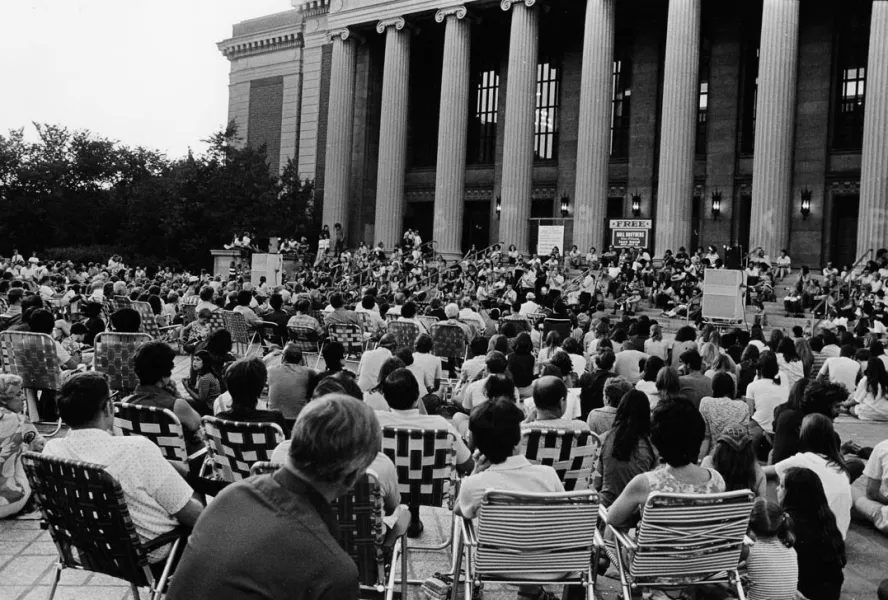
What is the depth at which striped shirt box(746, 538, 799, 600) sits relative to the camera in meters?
4.81

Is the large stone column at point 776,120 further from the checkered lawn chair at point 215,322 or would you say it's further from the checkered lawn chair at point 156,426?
the checkered lawn chair at point 156,426

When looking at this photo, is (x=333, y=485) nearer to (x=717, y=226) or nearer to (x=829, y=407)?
(x=829, y=407)

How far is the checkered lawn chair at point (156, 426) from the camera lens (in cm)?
533

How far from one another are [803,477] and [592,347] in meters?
7.37

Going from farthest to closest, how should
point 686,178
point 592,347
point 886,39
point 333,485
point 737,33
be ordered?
point 737,33
point 686,178
point 886,39
point 592,347
point 333,485

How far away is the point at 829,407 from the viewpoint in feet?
22.2

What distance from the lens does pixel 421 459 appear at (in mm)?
5262

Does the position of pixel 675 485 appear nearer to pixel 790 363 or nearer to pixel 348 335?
pixel 790 363

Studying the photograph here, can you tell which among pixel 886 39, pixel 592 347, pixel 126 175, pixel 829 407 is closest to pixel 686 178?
pixel 886 39

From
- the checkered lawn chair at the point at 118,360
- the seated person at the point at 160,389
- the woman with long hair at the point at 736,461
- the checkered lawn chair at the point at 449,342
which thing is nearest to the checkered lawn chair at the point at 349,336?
the checkered lawn chair at the point at 449,342

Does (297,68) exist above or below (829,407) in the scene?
above

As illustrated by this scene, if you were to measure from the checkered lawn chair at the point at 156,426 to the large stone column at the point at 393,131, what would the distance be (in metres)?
29.5

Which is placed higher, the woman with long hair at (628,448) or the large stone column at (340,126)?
the large stone column at (340,126)

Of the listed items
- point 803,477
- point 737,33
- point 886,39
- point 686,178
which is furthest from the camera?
point 737,33
